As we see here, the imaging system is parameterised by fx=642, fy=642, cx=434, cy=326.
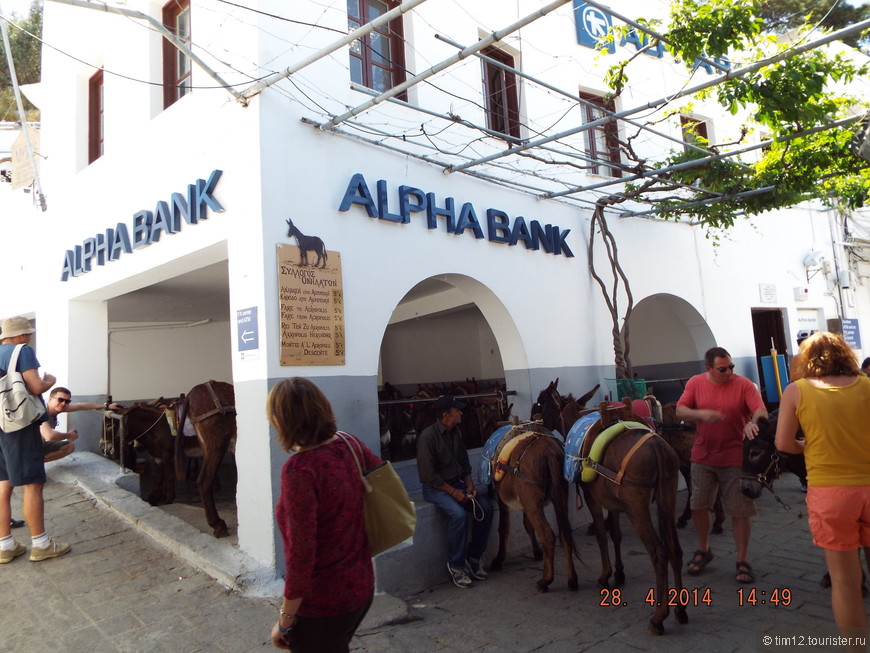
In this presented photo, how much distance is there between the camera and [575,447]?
512 cm

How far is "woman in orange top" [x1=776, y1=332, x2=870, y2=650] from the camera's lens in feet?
10.6

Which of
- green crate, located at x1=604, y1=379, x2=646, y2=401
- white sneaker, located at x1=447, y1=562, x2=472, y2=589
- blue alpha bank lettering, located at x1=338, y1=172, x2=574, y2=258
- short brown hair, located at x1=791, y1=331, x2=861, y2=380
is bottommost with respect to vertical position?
white sneaker, located at x1=447, y1=562, x2=472, y2=589

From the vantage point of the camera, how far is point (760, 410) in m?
4.90

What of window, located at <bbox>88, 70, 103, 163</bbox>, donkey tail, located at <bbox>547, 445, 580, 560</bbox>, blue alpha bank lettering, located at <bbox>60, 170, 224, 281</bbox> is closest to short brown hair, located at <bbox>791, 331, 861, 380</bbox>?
donkey tail, located at <bbox>547, 445, 580, 560</bbox>

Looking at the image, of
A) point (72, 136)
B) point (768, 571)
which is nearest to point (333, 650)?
point (768, 571)

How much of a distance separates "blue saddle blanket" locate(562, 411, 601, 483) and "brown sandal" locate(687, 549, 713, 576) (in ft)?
4.29

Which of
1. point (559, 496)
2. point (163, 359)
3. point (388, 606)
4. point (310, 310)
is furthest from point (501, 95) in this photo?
point (163, 359)

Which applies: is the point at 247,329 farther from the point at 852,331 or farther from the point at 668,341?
the point at 852,331

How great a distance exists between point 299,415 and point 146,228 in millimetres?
5108

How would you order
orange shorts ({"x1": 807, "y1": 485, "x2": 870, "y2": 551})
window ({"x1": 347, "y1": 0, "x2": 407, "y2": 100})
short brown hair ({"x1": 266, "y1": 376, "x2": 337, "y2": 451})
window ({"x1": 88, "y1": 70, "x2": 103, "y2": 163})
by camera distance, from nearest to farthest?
short brown hair ({"x1": 266, "y1": 376, "x2": 337, "y2": 451}) → orange shorts ({"x1": 807, "y1": 485, "x2": 870, "y2": 551}) → window ({"x1": 347, "y1": 0, "x2": 407, "y2": 100}) → window ({"x1": 88, "y1": 70, "x2": 103, "y2": 163})

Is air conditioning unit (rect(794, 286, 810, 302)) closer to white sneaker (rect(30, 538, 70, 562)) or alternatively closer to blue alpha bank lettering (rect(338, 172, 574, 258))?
blue alpha bank lettering (rect(338, 172, 574, 258))

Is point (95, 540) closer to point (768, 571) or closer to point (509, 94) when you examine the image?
point (768, 571)

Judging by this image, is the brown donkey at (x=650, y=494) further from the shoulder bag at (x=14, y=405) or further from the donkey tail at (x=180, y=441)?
the donkey tail at (x=180, y=441)

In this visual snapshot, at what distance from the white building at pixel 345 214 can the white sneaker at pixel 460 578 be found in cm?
18
